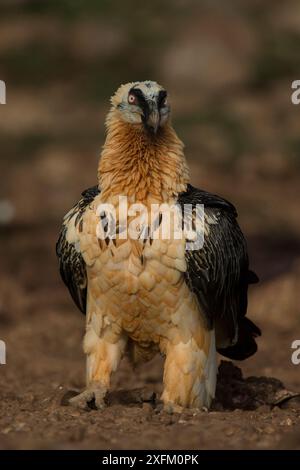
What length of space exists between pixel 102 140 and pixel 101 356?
54.9 ft

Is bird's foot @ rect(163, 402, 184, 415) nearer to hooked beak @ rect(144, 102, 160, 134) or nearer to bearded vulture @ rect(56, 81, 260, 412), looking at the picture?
bearded vulture @ rect(56, 81, 260, 412)

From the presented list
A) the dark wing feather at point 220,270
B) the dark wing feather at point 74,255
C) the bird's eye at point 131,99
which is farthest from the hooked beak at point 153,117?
the dark wing feather at point 74,255

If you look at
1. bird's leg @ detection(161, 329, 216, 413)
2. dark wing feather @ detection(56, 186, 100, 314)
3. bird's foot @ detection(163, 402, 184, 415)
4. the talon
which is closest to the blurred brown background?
the talon

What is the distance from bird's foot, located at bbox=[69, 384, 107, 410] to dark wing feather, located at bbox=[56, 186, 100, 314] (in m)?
0.74

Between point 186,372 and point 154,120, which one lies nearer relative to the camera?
point 154,120

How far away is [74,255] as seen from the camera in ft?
26.0

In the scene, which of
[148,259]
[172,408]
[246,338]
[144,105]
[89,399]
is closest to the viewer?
[148,259]

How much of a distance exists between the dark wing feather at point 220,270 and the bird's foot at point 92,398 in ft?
3.17

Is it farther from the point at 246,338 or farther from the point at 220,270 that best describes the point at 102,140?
the point at 220,270

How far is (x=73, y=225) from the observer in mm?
7883

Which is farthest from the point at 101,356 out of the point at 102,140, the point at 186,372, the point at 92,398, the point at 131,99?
the point at 102,140

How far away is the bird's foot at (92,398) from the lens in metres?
7.83

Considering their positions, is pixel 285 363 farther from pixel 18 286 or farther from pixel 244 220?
pixel 244 220
